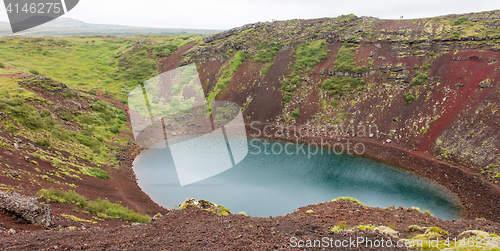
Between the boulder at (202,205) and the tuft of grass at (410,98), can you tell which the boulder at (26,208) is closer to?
the boulder at (202,205)

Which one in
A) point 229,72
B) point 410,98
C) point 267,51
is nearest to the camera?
point 410,98

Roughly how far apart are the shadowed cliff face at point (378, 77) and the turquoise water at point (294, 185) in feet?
23.4

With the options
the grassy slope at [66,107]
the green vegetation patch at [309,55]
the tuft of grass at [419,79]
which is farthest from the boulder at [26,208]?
the tuft of grass at [419,79]

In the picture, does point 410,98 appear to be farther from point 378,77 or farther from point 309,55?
point 309,55

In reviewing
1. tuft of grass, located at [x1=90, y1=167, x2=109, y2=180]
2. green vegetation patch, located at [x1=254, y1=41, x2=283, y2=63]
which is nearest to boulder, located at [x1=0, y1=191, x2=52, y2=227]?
tuft of grass, located at [x1=90, y1=167, x2=109, y2=180]

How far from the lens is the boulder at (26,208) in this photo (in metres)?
12.5

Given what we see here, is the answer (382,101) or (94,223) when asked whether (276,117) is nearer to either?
(382,101)

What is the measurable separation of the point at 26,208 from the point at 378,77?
49.8 m

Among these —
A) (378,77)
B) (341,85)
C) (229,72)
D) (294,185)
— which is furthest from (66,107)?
(378,77)

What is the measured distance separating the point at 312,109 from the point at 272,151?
542 inches

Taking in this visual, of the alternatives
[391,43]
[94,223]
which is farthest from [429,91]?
[94,223]

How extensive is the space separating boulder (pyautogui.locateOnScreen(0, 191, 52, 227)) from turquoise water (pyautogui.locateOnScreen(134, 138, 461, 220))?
13.3 metres

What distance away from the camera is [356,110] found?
43.2 m

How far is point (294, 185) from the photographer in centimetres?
2867
